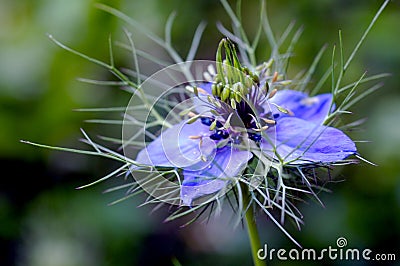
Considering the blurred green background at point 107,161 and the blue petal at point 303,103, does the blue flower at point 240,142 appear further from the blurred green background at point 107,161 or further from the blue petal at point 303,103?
the blurred green background at point 107,161

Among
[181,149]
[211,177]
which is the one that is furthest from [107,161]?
[211,177]

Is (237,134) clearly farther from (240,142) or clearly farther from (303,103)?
(303,103)

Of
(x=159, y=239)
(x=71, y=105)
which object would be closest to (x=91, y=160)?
(x=71, y=105)

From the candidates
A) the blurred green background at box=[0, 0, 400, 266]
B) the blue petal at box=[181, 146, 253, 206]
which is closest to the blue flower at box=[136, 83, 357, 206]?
the blue petal at box=[181, 146, 253, 206]

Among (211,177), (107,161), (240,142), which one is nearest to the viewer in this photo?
(211,177)

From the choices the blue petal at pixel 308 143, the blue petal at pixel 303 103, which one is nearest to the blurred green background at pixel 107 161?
the blue petal at pixel 303 103

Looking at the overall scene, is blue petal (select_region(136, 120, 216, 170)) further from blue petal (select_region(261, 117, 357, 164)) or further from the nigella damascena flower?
blue petal (select_region(261, 117, 357, 164))

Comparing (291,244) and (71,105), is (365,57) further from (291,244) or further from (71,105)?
(71,105)
